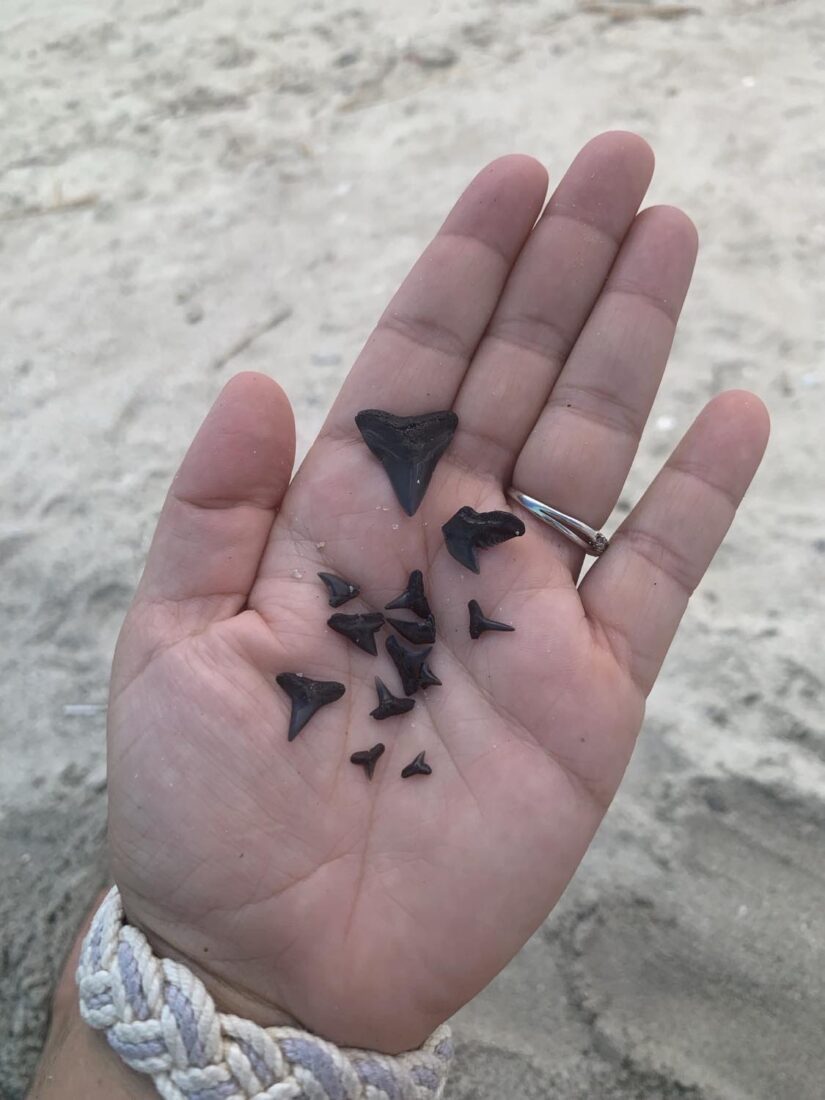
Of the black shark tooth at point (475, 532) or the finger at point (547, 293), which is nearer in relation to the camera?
the black shark tooth at point (475, 532)

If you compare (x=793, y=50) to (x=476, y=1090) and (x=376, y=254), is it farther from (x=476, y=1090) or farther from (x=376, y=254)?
(x=476, y=1090)

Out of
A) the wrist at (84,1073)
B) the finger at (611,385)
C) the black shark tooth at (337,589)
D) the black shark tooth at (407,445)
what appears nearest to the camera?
the wrist at (84,1073)

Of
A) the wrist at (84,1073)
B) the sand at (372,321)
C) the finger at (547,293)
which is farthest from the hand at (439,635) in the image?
the sand at (372,321)

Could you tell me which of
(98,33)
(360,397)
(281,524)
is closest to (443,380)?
(360,397)

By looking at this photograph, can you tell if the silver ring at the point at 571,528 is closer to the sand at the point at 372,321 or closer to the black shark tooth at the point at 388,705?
the black shark tooth at the point at 388,705

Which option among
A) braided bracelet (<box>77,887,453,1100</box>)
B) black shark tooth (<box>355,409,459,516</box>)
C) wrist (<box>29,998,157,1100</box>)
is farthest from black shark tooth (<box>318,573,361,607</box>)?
wrist (<box>29,998,157,1100</box>)

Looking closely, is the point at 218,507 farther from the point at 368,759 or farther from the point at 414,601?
the point at 368,759

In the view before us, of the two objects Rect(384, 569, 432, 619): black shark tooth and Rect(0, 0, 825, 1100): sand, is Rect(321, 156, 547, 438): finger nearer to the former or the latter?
Rect(384, 569, 432, 619): black shark tooth

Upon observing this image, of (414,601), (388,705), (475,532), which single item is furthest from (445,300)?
(388,705)
